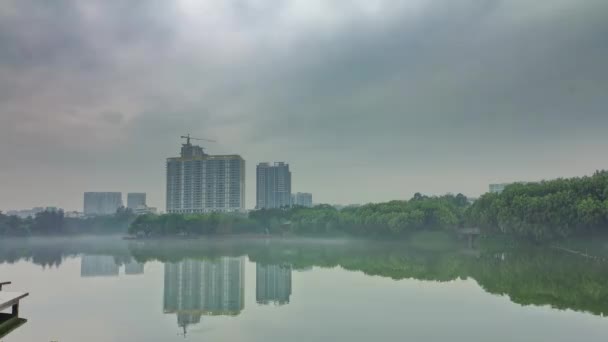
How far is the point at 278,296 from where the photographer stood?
78.6 ft

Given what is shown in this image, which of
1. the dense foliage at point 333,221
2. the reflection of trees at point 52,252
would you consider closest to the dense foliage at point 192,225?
the dense foliage at point 333,221

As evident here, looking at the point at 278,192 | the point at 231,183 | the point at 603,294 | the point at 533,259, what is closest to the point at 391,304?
the point at 603,294

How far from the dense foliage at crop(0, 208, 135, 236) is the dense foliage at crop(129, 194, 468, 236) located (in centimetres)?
2838

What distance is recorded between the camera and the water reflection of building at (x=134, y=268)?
37.0m

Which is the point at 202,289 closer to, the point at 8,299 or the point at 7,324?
the point at 7,324

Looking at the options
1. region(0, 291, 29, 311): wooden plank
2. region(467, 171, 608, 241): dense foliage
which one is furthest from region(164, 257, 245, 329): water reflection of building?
region(467, 171, 608, 241): dense foliage

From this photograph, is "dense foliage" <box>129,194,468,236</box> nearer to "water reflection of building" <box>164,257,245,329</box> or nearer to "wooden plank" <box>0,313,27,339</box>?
"water reflection of building" <box>164,257,245,329</box>

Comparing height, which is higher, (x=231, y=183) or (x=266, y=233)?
(x=231, y=183)

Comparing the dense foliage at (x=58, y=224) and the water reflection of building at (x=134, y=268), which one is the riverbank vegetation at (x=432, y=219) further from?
the water reflection of building at (x=134, y=268)

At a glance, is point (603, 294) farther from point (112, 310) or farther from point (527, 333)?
point (112, 310)

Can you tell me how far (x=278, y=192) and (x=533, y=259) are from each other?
411 feet

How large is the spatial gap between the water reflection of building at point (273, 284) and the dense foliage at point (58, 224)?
8172cm

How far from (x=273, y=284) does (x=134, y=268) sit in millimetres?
17174

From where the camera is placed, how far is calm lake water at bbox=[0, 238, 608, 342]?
16.0 meters
